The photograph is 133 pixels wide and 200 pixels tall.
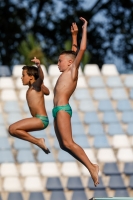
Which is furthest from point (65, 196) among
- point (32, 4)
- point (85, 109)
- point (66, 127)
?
point (32, 4)

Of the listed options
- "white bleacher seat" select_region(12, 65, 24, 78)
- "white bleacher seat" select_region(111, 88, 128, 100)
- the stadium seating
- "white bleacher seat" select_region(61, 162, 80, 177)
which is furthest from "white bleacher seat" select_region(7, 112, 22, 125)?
"white bleacher seat" select_region(111, 88, 128, 100)

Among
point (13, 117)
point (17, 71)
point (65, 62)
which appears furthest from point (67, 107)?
point (17, 71)

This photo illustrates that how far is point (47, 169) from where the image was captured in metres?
10.5

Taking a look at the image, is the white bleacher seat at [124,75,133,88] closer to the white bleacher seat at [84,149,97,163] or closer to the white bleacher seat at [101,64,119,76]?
the white bleacher seat at [101,64,119,76]

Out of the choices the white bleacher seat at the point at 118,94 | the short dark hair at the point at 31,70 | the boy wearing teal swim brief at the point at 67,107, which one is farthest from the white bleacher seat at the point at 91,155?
the boy wearing teal swim brief at the point at 67,107

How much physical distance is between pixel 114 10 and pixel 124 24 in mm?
612

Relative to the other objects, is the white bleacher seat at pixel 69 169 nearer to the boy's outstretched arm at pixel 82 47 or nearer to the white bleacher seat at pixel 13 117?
the white bleacher seat at pixel 13 117

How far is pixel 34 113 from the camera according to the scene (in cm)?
657

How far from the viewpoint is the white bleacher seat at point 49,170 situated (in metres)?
10.4

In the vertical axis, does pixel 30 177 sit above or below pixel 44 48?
below

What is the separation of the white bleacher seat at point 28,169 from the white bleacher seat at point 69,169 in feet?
1.44

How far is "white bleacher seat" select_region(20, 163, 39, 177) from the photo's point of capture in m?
10.4

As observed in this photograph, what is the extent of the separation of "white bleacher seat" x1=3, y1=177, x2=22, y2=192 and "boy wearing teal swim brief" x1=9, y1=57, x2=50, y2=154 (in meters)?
3.78

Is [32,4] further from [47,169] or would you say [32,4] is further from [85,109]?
[47,169]
